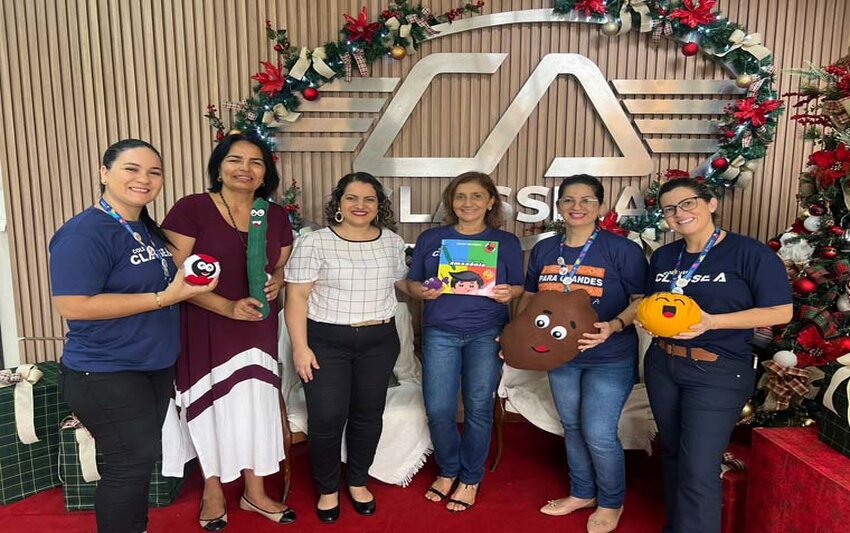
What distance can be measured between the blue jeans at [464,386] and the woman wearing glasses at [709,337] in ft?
2.37

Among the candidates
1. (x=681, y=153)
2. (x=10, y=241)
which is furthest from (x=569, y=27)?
(x=10, y=241)

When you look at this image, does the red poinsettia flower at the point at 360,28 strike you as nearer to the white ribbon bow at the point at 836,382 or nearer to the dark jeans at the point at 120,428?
the dark jeans at the point at 120,428

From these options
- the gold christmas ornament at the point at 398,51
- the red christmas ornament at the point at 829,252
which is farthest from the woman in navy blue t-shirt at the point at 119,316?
the red christmas ornament at the point at 829,252

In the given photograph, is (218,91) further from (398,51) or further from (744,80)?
(744,80)

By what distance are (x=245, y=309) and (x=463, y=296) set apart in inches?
34.8

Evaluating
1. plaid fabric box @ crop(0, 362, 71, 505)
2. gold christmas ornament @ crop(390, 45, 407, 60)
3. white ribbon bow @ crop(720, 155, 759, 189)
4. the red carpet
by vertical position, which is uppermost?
gold christmas ornament @ crop(390, 45, 407, 60)

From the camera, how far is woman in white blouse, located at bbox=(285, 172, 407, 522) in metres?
2.07

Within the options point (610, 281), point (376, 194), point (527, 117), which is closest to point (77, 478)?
Answer: point (376, 194)

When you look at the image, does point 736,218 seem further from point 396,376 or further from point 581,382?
point 396,376

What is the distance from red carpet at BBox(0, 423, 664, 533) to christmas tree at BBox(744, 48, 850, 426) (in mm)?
702

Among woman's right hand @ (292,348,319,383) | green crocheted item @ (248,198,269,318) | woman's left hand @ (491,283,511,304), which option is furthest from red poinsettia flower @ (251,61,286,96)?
woman's left hand @ (491,283,511,304)

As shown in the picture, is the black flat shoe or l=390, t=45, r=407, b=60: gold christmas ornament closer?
the black flat shoe

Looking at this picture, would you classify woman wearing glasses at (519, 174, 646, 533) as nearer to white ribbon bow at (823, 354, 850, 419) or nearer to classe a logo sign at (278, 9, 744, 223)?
white ribbon bow at (823, 354, 850, 419)

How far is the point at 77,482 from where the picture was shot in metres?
2.36
